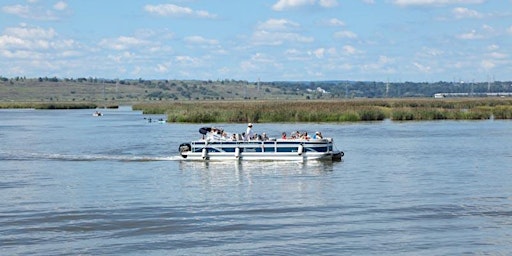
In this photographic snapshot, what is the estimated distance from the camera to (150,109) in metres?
120

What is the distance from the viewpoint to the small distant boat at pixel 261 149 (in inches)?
1656

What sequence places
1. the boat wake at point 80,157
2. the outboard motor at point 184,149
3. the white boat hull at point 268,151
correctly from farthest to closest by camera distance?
1. the boat wake at point 80,157
2. the outboard motor at point 184,149
3. the white boat hull at point 268,151

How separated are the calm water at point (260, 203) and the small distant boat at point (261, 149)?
0.78 m

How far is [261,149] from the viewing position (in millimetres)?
42531

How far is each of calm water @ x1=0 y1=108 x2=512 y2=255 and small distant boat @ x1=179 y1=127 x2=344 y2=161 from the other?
0.78 metres

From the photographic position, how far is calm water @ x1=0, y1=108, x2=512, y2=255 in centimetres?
2095

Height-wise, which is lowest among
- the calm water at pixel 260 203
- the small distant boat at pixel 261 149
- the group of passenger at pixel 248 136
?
the calm water at pixel 260 203

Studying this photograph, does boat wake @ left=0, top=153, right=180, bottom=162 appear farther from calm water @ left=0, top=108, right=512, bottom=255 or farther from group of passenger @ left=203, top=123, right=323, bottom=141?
group of passenger @ left=203, top=123, right=323, bottom=141

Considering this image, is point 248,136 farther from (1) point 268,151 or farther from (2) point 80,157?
(2) point 80,157

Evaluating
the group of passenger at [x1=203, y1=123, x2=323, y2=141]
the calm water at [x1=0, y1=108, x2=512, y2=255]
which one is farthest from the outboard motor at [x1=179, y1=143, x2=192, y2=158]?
the group of passenger at [x1=203, y1=123, x2=323, y2=141]

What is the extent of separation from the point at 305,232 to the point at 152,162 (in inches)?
888

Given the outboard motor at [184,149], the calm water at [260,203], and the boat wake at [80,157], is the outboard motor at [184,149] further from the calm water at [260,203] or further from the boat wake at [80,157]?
the calm water at [260,203]

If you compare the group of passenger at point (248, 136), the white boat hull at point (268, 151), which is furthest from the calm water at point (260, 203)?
the group of passenger at point (248, 136)

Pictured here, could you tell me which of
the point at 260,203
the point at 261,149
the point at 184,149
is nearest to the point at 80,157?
the point at 184,149
